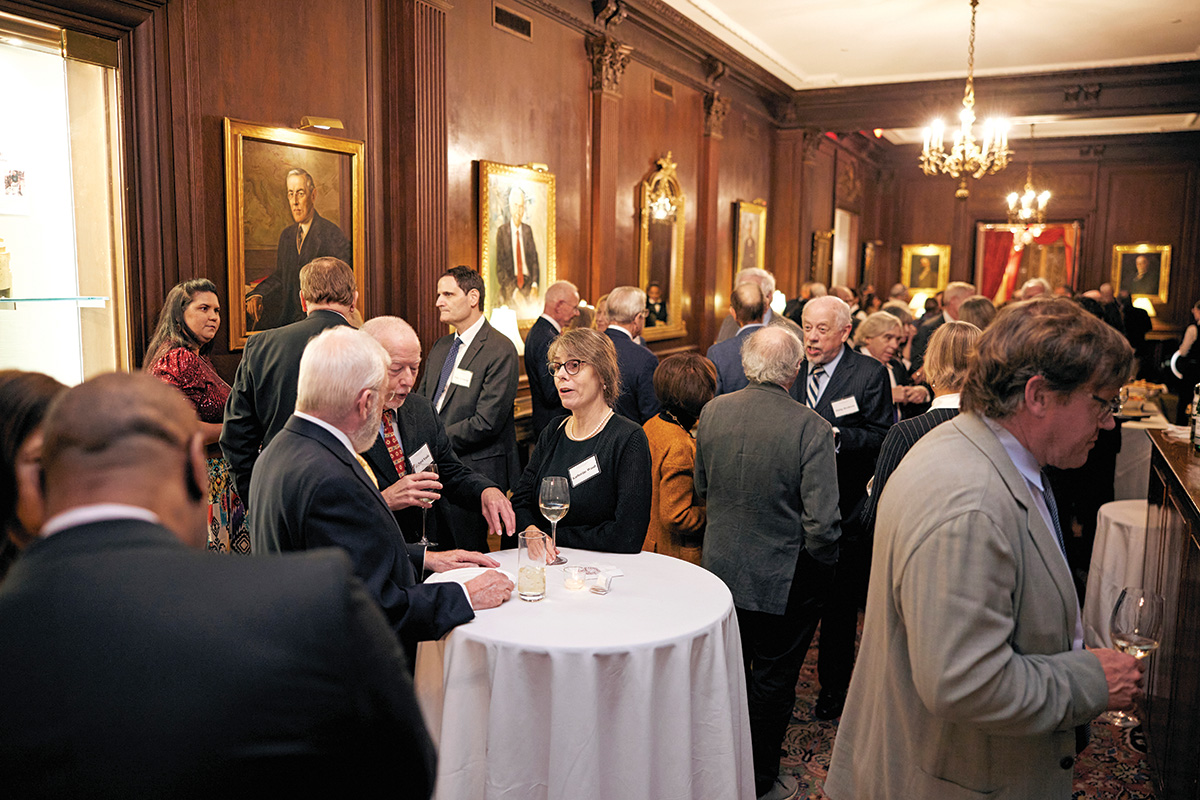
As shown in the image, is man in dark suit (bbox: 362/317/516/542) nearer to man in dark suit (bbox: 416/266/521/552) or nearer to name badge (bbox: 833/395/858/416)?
man in dark suit (bbox: 416/266/521/552)

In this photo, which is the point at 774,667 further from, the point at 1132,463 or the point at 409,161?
the point at 1132,463

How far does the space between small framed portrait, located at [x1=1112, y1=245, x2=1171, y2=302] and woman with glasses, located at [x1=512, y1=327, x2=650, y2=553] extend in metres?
15.5

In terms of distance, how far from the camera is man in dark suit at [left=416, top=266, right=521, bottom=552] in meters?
4.41

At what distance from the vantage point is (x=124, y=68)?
371 cm

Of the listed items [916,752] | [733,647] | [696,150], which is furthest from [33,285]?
[696,150]

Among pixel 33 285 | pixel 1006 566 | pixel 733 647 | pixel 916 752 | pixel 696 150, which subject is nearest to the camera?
pixel 1006 566

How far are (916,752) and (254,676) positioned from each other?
1.33 metres

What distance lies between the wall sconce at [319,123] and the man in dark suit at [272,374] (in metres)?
1.24

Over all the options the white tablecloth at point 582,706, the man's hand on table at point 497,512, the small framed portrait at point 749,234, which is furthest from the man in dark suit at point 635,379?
the small framed portrait at point 749,234

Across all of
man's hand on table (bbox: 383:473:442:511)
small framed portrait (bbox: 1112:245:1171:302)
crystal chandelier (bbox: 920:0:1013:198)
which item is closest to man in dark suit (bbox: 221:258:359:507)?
man's hand on table (bbox: 383:473:442:511)

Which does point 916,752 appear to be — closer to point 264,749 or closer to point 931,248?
point 264,749

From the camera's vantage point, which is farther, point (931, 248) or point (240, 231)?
point (931, 248)

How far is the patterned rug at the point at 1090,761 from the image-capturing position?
3.40 m

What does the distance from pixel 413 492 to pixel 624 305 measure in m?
2.79
